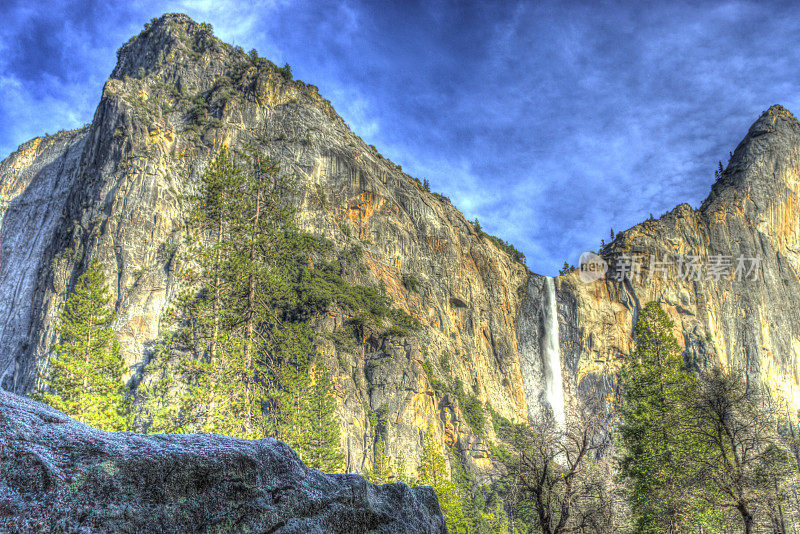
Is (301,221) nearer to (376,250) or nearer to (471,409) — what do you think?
(376,250)

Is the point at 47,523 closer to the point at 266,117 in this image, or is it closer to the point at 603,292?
the point at 266,117

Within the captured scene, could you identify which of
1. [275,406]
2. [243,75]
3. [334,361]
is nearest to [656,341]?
[275,406]

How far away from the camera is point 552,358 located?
8688 cm

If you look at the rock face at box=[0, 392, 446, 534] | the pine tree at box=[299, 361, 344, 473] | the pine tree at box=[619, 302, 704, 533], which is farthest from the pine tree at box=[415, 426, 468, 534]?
the rock face at box=[0, 392, 446, 534]

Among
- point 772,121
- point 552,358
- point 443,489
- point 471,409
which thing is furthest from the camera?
point 772,121

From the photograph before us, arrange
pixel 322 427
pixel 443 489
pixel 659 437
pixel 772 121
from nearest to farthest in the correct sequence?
pixel 659 437
pixel 322 427
pixel 443 489
pixel 772 121

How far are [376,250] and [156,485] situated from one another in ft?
228

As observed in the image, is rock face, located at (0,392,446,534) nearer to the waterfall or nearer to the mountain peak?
the waterfall

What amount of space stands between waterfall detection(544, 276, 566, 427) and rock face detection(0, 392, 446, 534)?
82566mm

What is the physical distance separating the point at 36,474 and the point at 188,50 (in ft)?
272

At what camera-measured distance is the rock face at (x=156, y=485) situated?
3178 millimetres

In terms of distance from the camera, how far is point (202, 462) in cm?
424

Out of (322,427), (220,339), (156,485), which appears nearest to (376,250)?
(322,427)

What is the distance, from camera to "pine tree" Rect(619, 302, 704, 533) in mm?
18953
